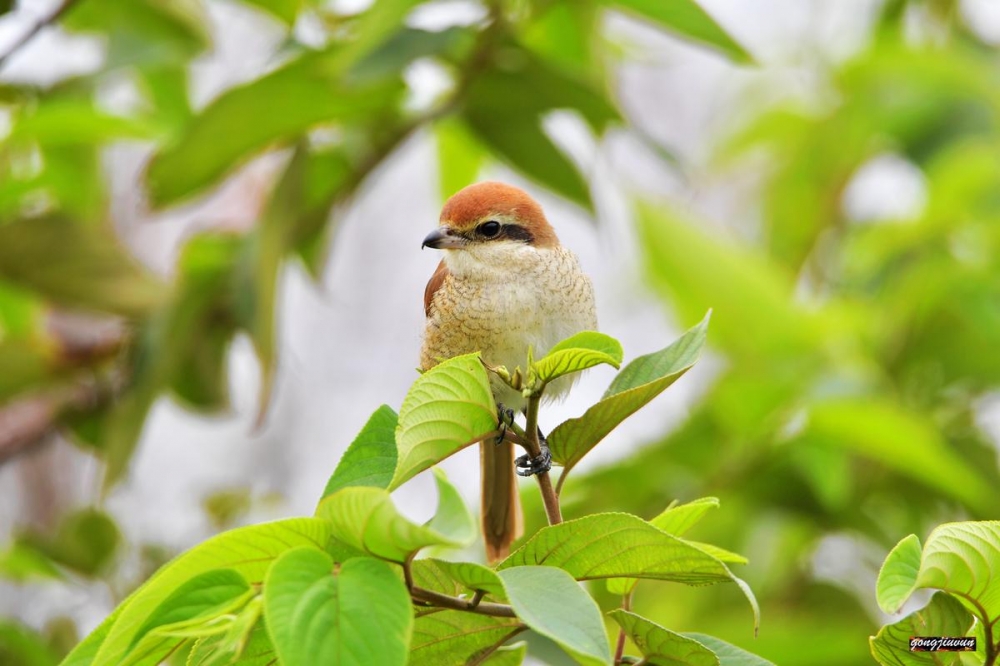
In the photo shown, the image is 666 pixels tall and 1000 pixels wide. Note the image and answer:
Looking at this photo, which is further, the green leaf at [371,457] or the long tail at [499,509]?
the long tail at [499,509]

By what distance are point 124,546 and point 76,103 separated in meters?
1.33

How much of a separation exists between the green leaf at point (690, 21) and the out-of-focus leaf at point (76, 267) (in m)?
1.75

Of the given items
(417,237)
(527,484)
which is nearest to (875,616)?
(527,484)

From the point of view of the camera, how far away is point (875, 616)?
4262mm

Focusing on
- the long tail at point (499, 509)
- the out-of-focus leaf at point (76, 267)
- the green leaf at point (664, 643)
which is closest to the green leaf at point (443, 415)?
the green leaf at point (664, 643)

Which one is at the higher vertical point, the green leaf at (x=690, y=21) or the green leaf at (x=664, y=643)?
the green leaf at (x=690, y=21)

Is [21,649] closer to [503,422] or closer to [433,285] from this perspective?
[433,285]

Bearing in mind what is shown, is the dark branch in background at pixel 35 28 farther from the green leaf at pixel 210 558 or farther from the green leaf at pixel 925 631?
the green leaf at pixel 925 631

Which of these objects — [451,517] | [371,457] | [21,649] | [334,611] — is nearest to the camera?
[334,611]

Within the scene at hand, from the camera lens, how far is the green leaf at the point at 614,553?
4.50 ft

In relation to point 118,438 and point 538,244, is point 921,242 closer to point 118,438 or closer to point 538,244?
point 538,244

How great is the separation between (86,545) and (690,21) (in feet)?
7.02

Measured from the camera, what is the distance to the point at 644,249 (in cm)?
405

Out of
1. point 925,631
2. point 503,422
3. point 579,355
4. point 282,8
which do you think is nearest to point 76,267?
point 282,8
